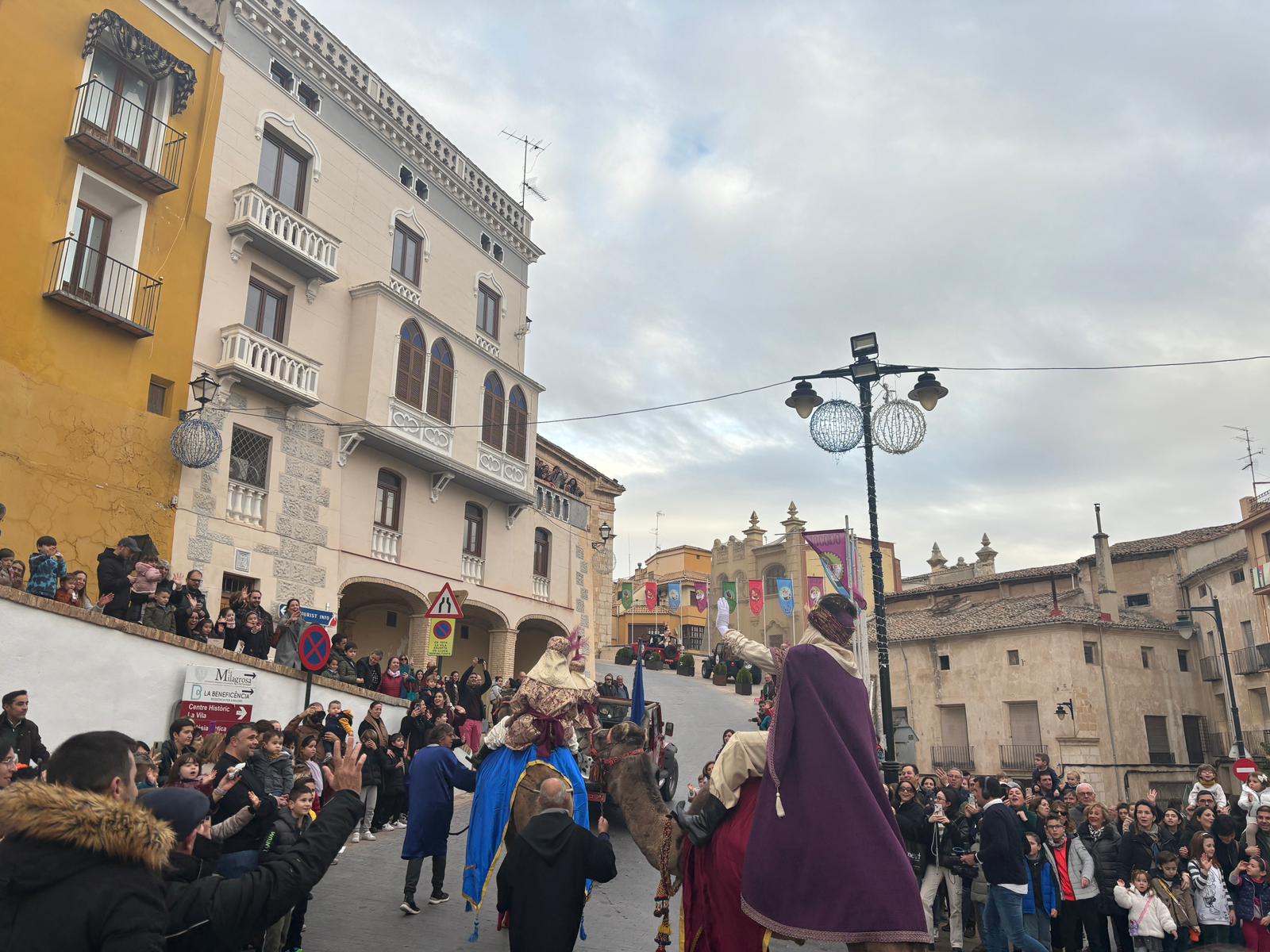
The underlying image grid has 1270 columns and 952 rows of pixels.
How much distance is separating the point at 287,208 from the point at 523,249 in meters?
10.5

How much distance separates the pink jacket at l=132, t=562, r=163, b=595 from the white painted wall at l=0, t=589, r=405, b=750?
919 mm

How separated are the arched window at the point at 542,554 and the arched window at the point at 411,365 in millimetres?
6986

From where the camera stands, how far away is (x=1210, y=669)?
40219mm

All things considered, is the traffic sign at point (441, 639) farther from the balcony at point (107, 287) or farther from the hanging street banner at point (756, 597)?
the hanging street banner at point (756, 597)

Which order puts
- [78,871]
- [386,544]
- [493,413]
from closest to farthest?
[78,871]
[386,544]
[493,413]

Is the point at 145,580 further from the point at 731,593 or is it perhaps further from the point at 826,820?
the point at 731,593

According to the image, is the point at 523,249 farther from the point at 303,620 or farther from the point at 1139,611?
the point at 1139,611

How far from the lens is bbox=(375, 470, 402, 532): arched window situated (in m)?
23.4

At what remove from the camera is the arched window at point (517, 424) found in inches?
1082

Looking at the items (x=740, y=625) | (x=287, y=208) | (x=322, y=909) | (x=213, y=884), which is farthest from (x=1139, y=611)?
(x=213, y=884)

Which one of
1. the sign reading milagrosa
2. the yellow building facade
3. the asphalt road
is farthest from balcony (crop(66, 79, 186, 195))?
the asphalt road

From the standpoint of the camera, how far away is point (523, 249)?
99.8 ft

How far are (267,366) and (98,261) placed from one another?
3643 millimetres

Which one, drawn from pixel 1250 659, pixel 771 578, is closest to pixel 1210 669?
pixel 1250 659
